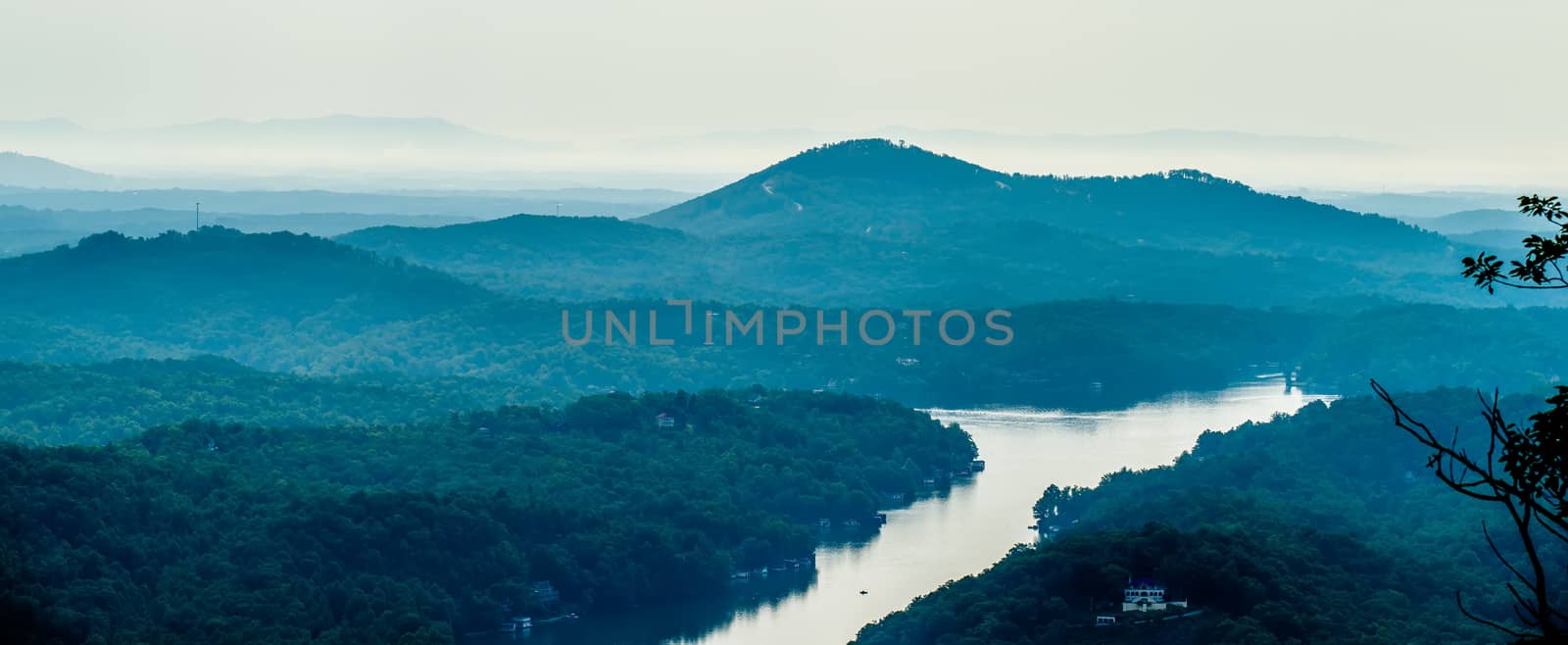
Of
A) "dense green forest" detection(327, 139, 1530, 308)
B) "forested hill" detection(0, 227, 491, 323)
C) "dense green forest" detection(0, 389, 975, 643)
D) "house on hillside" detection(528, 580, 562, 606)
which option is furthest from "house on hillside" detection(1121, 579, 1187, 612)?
"dense green forest" detection(327, 139, 1530, 308)

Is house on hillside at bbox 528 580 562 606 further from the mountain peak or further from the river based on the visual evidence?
the mountain peak

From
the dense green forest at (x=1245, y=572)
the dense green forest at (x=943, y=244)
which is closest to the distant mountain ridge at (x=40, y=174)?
the dense green forest at (x=943, y=244)

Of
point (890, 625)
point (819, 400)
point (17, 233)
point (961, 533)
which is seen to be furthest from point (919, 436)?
point (17, 233)

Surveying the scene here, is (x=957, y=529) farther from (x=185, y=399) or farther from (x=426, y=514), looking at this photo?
(x=185, y=399)

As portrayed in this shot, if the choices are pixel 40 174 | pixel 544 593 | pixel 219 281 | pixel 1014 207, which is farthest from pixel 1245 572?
pixel 40 174

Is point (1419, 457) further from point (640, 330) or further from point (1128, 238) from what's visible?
point (1128, 238)

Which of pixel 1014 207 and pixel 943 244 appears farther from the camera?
pixel 1014 207

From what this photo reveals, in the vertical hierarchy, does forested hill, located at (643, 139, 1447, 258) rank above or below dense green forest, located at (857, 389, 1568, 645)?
above
